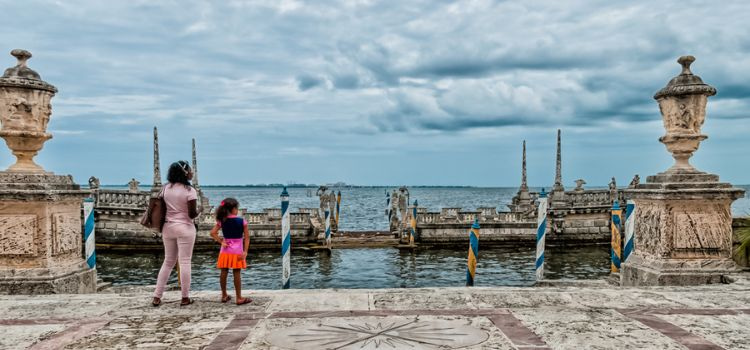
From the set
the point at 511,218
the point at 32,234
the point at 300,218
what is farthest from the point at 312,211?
the point at 32,234

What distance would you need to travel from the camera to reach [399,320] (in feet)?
16.9

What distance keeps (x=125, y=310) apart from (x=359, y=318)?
8.80 feet

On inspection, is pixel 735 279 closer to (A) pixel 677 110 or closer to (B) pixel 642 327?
(A) pixel 677 110

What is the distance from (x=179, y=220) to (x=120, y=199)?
23.9 m

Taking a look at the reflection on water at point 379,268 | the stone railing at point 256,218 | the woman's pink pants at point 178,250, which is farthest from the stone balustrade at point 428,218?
the woman's pink pants at point 178,250

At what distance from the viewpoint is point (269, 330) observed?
16.0ft

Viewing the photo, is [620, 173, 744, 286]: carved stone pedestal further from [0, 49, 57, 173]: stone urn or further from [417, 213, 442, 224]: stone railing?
[417, 213, 442, 224]: stone railing

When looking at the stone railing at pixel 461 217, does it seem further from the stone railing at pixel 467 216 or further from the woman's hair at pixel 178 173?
the woman's hair at pixel 178 173

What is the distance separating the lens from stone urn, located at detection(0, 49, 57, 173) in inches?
265

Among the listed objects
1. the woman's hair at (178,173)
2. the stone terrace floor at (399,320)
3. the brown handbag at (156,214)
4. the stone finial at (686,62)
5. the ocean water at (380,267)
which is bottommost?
the ocean water at (380,267)

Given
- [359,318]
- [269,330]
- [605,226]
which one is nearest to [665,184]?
[359,318]

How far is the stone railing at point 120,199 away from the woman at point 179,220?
23.1 m

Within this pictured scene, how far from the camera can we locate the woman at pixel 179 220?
5.95m

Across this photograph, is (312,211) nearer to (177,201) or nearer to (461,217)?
(461,217)
